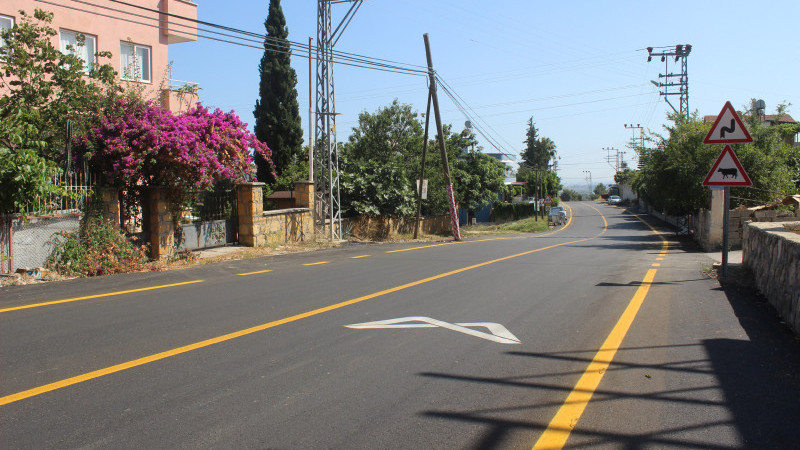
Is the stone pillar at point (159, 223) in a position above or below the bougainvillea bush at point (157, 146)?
below

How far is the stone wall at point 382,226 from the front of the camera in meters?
26.3

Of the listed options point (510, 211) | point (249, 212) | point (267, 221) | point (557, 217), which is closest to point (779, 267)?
point (249, 212)

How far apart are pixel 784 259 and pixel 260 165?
30198 millimetres

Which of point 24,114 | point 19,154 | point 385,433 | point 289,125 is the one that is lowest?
point 385,433

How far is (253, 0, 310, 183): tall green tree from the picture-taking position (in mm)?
33594

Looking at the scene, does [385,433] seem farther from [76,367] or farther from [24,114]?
[24,114]

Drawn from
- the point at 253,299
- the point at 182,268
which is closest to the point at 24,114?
the point at 182,268

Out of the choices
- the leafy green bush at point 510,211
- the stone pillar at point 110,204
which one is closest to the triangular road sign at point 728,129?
the stone pillar at point 110,204

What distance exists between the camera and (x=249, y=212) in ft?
57.0

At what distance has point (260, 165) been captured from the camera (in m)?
34.2

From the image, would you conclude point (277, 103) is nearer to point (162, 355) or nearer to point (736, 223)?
point (736, 223)

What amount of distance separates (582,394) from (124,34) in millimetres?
19862

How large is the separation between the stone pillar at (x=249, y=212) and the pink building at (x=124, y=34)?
3.30 meters

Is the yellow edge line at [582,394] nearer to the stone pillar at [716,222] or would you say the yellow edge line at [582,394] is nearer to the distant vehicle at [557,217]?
the stone pillar at [716,222]
